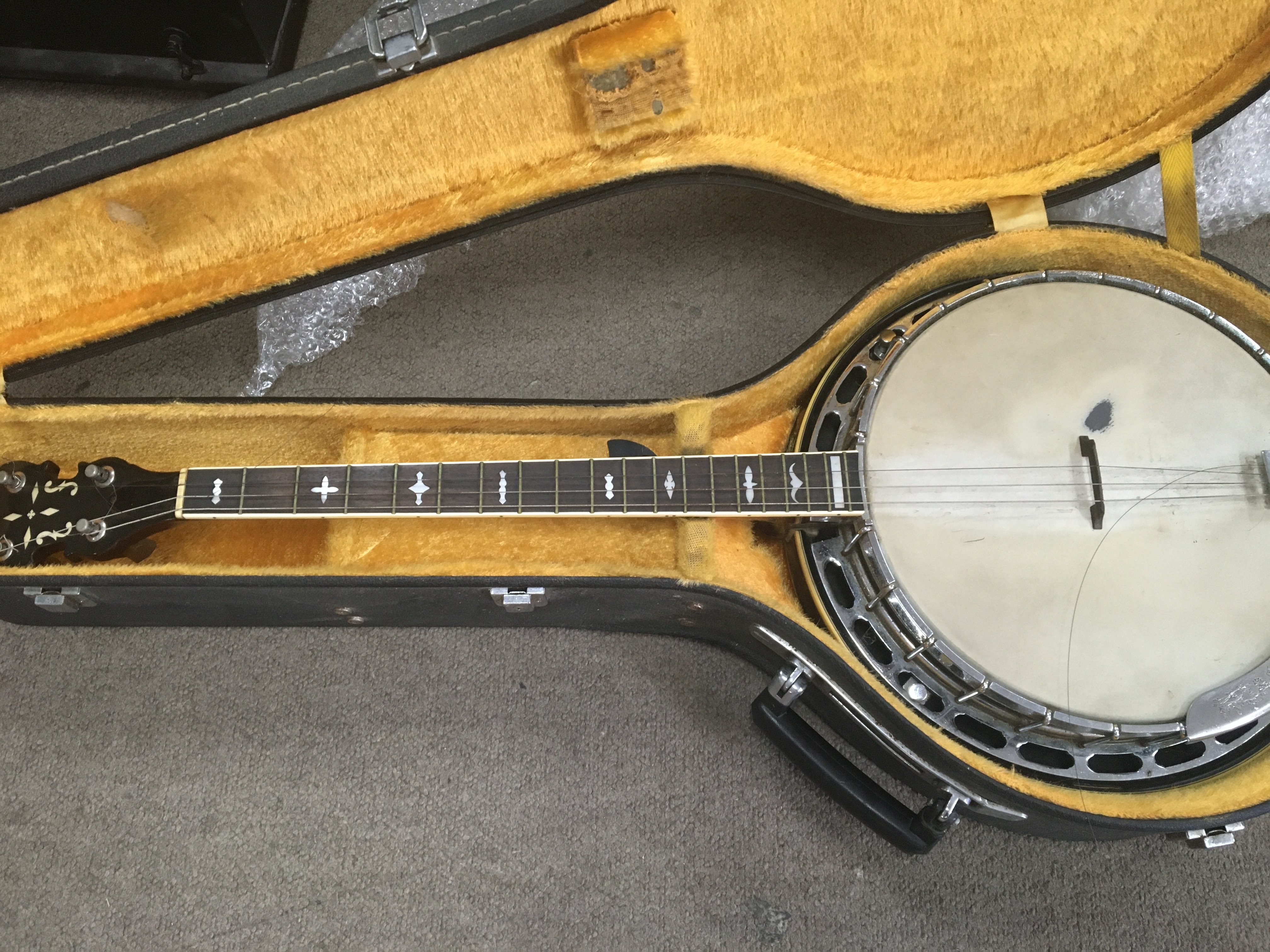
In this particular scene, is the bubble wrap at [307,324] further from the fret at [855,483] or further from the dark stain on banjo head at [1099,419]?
the dark stain on banjo head at [1099,419]

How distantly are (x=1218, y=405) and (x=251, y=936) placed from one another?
5.07 ft

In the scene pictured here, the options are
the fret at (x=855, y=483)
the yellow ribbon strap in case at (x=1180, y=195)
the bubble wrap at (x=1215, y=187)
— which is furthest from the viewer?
the bubble wrap at (x=1215, y=187)

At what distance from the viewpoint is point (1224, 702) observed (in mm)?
940

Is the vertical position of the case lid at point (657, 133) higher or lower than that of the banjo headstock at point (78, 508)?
higher

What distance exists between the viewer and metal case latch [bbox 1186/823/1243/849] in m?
0.94

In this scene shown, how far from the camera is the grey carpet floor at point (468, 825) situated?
123cm

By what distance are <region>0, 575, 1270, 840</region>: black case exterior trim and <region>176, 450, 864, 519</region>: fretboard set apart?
101 millimetres

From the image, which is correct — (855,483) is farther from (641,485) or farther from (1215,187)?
(1215,187)

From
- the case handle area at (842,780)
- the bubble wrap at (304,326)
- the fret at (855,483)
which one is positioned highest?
the bubble wrap at (304,326)

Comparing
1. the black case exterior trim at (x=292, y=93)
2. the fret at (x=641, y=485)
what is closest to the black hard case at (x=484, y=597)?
the black case exterior trim at (x=292, y=93)

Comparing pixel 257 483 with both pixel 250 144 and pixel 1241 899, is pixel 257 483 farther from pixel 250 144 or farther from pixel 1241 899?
pixel 1241 899

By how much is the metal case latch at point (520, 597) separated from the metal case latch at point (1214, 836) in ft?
2.62

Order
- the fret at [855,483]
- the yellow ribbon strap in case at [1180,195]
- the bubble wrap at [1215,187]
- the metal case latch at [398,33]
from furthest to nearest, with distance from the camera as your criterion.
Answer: the bubble wrap at [1215,187], the yellow ribbon strap in case at [1180,195], the fret at [855,483], the metal case latch at [398,33]

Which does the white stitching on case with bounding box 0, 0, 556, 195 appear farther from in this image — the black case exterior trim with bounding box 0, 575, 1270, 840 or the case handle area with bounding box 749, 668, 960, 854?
the case handle area with bounding box 749, 668, 960, 854
